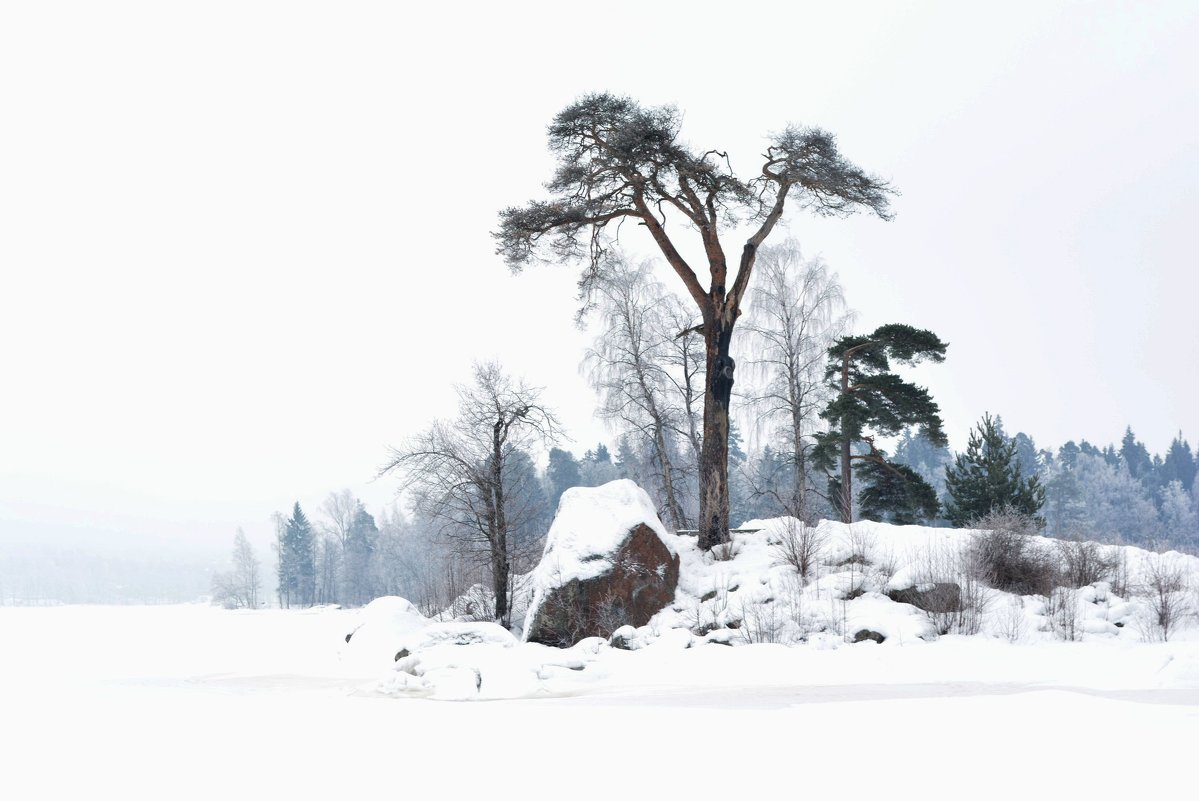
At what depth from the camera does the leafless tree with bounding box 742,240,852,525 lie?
27.5 metres

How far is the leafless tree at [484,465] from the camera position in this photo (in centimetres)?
1788

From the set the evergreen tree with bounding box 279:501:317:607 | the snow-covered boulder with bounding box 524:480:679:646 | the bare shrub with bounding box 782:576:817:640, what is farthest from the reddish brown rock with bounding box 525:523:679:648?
the evergreen tree with bounding box 279:501:317:607

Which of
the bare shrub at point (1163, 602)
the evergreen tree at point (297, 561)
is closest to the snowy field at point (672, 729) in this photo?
the bare shrub at point (1163, 602)

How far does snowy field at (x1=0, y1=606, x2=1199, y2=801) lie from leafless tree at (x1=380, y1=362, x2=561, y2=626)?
17.2 feet

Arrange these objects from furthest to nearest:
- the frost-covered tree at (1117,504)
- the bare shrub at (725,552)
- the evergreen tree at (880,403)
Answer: the frost-covered tree at (1117,504), the evergreen tree at (880,403), the bare shrub at (725,552)

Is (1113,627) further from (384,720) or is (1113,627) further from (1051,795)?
(384,720)

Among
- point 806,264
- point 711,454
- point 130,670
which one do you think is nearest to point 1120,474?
point 806,264

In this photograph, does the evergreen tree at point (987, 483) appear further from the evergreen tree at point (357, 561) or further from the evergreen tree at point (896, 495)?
the evergreen tree at point (357, 561)

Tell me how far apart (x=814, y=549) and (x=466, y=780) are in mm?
10695

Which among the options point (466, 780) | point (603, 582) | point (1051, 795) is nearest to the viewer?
point (1051, 795)

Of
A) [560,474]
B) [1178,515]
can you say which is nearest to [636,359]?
[560,474]

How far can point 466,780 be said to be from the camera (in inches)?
220

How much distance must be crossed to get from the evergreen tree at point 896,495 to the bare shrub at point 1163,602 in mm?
9153

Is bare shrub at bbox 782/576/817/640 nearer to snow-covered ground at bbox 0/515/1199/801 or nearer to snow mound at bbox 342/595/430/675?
snow-covered ground at bbox 0/515/1199/801
